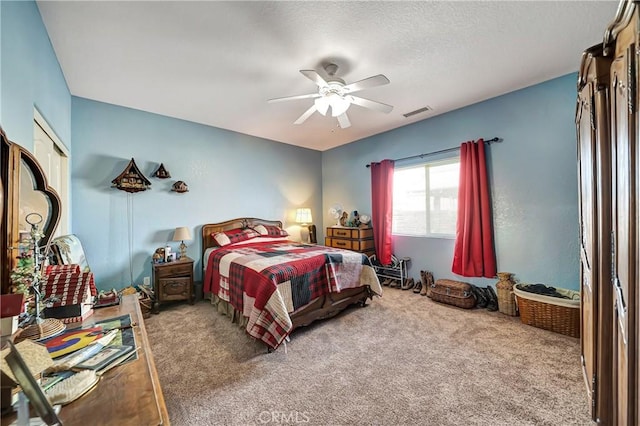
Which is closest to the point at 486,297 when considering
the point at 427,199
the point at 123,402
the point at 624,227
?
the point at 427,199

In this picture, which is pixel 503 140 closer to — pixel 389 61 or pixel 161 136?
pixel 389 61

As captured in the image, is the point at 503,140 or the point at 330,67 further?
the point at 503,140

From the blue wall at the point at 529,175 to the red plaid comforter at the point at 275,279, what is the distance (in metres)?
1.66

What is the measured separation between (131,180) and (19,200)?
8.15 feet

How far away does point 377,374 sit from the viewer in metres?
1.90

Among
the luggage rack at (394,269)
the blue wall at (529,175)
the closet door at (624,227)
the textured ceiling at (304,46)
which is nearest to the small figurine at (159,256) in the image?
the textured ceiling at (304,46)

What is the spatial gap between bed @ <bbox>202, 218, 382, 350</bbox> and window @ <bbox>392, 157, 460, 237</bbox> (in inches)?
51.7

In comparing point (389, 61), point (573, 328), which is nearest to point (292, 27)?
point (389, 61)

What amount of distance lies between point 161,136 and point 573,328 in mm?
5190

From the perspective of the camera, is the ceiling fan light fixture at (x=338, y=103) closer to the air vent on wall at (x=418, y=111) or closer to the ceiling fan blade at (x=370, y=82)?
the ceiling fan blade at (x=370, y=82)

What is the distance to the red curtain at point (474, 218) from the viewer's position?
3.17 m

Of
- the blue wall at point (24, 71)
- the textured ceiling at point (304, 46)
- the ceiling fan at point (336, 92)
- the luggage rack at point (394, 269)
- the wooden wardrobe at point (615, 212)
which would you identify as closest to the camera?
the wooden wardrobe at point (615, 212)

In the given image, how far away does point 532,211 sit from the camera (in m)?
2.91

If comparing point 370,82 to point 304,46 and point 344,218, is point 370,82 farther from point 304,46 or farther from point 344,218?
point 344,218
